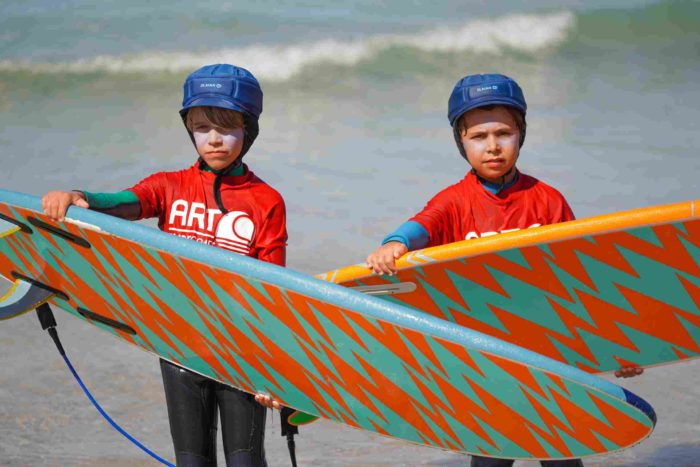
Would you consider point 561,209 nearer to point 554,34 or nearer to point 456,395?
point 456,395

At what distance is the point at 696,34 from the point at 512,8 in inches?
84.0

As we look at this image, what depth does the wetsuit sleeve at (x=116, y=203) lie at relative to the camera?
3.14 m

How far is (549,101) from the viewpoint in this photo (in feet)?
34.3

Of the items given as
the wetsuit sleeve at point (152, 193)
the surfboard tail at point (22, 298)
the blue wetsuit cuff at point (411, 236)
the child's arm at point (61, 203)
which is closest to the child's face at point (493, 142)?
the blue wetsuit cuff at point (411, 236)

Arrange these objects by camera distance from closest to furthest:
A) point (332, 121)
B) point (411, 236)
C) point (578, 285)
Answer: point (411, 236), point (578, 285), point (332, 121)

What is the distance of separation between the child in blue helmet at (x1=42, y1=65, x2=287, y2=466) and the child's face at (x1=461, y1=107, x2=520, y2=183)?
0.59m

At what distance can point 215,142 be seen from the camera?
311 centimetres

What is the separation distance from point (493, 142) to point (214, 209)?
0.83 meters

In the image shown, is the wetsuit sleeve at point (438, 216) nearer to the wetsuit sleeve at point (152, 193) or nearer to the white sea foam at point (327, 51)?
the wetsuit sleeve at point (152, 193)

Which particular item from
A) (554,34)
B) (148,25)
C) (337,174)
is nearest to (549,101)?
(554,34)

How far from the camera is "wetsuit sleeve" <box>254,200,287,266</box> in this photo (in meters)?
3.07

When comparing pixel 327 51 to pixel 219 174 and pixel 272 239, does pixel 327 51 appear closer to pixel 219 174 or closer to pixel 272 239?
pixel 219 174

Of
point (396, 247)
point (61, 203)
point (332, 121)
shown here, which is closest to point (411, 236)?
point (396, 247)

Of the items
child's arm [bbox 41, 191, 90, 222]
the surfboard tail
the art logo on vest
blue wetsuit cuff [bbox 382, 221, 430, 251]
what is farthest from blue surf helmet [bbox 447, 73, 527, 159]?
the surfboard tail
